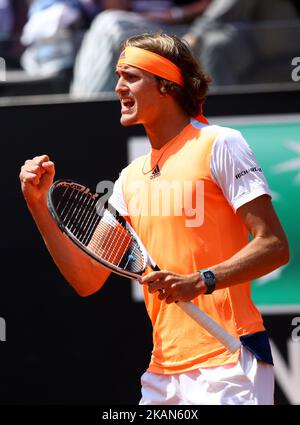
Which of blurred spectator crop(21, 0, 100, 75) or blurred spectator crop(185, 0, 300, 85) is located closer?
blurred spectator crop(185, 0, 300, 85)

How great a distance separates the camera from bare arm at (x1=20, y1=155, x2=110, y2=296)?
135 inches

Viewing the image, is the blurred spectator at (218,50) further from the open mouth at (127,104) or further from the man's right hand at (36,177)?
the man's right hand at (36,177)

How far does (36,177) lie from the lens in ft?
11.2

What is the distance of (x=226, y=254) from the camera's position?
11.1 ft

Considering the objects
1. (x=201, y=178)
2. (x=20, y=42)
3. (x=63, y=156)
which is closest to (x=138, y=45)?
(x=201, y=178)

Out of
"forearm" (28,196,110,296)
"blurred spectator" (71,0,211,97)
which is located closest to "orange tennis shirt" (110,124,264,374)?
"forearm" (28,196,110,296)

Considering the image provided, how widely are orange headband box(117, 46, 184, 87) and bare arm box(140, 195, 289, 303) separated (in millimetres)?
631

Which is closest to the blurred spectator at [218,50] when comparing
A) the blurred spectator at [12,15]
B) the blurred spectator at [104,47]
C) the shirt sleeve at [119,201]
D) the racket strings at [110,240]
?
the blurred spectator at [104,47]

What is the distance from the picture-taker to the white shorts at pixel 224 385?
3283mm

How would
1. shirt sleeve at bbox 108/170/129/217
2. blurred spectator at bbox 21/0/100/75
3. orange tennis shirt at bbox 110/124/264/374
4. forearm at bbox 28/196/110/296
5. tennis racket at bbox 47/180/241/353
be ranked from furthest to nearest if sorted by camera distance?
blurred spectator at bbox 21/0/100/75, shirt sleeve at bbox 108/170/129/217, forearm at bbox 28/196/110/296, orange tennis shirt at bbox 110/124/264/374, tennis racket at bbox 47/180/241/353

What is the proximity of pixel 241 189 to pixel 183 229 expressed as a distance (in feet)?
0.85

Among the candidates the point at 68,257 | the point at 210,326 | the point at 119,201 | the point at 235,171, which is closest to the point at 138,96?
the point at 119,201

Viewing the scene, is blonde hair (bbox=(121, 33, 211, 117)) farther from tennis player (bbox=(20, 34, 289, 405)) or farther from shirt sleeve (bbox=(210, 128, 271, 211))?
shirt sleeve (bbox=(210, 128, 271, 211))

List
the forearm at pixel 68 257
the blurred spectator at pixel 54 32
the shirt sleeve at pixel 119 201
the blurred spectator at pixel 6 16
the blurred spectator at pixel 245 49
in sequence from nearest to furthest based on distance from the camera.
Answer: the forearm at pixel 68 257, the shirt sleeve at pixel 119 201, the blurred spectator at pixel 245 49, the blurred spectator at pixel 54 32, the blurred spectator at pixel 6 16
